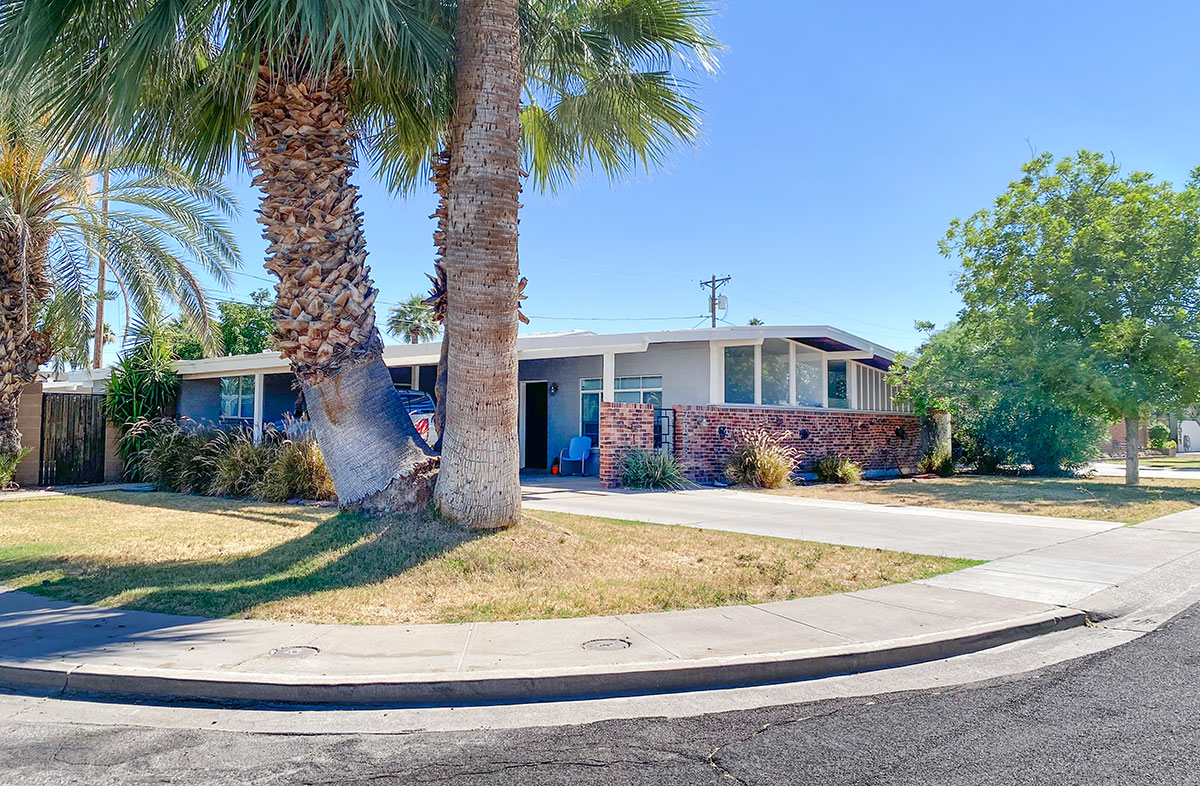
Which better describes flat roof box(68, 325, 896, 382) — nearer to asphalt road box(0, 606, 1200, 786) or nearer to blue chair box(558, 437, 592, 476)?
blue chair box(558, 437, 592, 476)

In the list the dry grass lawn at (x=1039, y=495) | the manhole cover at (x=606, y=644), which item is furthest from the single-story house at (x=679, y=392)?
the manhole cover at (x=606, y=644)

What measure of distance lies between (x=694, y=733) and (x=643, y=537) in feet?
18.3

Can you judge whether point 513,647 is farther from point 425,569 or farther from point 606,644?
point 425,569

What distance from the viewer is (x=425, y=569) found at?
24.0 feet

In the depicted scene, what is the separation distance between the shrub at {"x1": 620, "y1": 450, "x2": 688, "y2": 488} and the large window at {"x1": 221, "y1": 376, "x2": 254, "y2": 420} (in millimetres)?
11418

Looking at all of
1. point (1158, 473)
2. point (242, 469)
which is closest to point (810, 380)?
point (1158, 473)

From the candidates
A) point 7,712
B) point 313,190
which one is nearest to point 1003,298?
point 313,190

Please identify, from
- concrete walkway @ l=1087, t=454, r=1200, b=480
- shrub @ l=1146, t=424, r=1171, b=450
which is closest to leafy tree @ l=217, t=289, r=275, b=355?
concrete walkway @ l=1087, t=454, r=1200, b=480

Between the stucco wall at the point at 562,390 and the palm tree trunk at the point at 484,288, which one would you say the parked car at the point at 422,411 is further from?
the palm tree trunk at the point at 484,288

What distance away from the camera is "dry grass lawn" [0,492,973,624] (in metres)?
6.56

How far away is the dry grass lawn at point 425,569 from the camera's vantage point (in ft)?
21.5

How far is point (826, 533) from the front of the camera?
1059cm

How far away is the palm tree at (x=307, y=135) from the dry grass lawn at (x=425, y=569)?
1.09m

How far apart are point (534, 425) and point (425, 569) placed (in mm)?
15202
